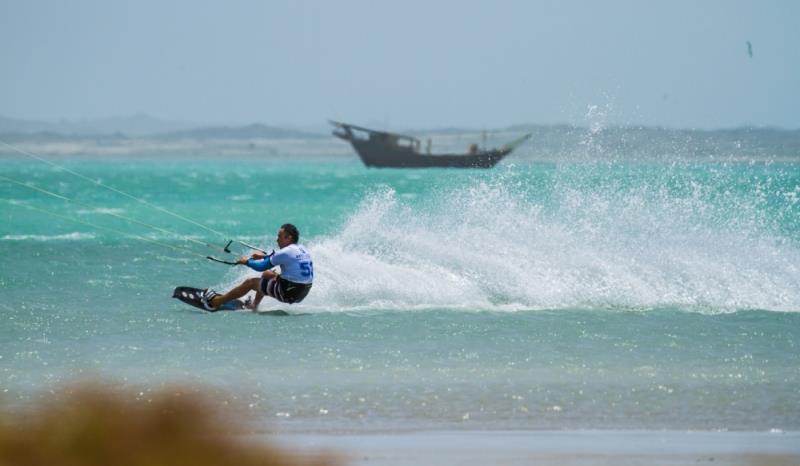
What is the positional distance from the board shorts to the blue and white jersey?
0.07m

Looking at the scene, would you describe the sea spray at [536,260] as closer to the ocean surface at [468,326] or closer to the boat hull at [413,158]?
the ocean surface at [468,326]

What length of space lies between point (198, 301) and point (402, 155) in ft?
356

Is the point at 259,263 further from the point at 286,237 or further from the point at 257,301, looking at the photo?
the point at 257,301

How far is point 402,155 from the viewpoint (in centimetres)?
12406

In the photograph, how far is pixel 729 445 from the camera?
8969 millimetres

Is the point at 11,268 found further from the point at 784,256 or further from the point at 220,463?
the point at 220,463

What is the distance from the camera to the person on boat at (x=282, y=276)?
49.3 feet

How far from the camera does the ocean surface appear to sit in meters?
10.4

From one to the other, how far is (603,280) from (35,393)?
9090 mm

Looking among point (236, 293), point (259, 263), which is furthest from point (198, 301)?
point (259, 263)

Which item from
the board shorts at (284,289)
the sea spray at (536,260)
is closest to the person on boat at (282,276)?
the board shorts at (284,289)

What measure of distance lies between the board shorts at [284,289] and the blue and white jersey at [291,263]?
0.07m

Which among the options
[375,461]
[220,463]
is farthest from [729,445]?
[220,463]

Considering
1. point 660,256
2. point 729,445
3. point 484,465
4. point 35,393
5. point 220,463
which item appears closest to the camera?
point 220,463
